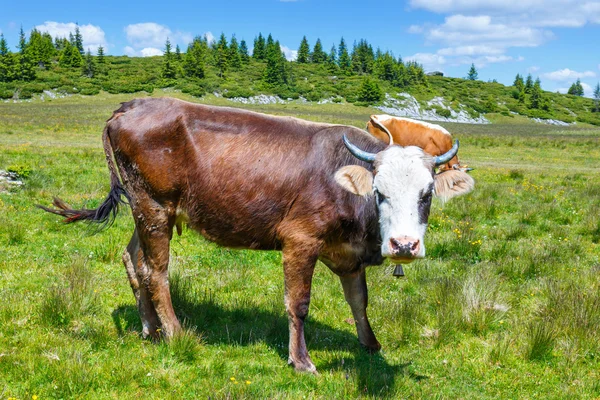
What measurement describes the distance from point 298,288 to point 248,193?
1090 millimetres

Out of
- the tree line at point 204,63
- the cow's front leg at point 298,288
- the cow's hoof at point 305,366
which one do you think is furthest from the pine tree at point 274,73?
the cow's hoof at point 305,366

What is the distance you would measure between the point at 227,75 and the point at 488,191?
98.8 meters

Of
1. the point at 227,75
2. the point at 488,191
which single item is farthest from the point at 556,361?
the point at 227,75

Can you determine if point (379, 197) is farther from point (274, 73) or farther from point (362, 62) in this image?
point (362, 62)

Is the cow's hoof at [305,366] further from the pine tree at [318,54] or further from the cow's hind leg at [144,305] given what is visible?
the pine tree at [318,54]

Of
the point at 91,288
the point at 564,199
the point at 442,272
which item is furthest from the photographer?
the point at 564,199

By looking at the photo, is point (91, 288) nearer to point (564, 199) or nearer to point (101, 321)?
point (101, 321)

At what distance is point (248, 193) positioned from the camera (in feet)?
17.0

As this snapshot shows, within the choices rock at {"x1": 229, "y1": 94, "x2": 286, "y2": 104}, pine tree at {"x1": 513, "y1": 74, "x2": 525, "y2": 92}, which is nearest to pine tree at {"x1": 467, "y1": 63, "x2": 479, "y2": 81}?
pine tree at {"x1": 513, "y1": 74, "x2": 525, "y2": 92}

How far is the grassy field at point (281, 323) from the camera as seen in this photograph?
14.5 feet

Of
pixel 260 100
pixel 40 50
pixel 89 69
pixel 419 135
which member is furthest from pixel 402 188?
pixel 40 50

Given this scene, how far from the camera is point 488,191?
1469cm

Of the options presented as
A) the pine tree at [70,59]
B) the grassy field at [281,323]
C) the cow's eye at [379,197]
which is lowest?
the grassy field at [281,323]

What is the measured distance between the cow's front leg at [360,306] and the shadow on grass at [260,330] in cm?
13
